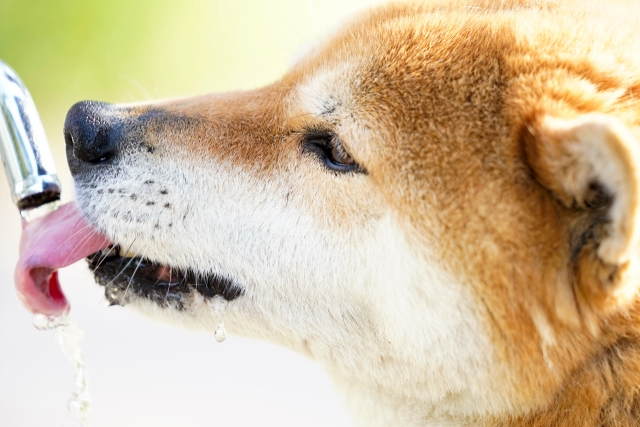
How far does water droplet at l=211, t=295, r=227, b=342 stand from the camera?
92.1 inches

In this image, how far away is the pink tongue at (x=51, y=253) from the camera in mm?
2361

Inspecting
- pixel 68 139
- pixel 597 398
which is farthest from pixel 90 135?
pixel 597 398

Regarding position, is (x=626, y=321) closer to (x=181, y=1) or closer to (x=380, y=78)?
(x=380, y=78)

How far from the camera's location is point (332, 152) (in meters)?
2.26

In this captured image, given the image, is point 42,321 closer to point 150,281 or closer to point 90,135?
point 150,281

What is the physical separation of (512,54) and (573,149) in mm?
428

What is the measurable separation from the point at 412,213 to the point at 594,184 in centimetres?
53

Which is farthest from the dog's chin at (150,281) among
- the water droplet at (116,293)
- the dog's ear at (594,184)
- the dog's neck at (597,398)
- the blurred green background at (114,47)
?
the blurred green background at (114,47)

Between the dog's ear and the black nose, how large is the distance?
1.41 metres

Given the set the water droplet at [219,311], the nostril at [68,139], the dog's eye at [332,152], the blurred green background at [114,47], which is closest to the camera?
the dog's eye at [332,152]

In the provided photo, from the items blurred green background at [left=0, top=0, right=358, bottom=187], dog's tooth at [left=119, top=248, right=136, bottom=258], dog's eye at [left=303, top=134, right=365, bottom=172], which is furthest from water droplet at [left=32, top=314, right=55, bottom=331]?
blurred green background at [left=0, top=0, right=358, bottom=187]

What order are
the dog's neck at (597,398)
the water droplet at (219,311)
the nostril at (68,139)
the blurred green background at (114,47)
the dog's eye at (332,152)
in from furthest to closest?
the blurred green background at (114,47), the nostril at (68,139), the water droplet at (219,311), the dog's eye at (332,152), the dog's neck at (597,398)

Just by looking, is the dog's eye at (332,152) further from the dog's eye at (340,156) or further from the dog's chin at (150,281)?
the dog's chin at (150,281)

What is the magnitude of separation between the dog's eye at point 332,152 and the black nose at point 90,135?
2.28ft
